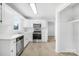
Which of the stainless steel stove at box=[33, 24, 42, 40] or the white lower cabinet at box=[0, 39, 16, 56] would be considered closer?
the white lower cabinet at box=[0, 39, 16, 56]

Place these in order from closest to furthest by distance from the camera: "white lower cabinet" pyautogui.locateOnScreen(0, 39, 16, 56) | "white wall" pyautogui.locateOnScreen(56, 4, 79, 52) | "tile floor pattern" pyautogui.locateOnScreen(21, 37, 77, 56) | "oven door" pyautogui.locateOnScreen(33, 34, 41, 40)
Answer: "white lower cabinet" pyautogui.locateOnScreen(0, 39, 16, 56) → "tile floor pattern" pyautogui.locateOnScreen(21, 37, 77, 56) → "white wall" pyautogui.locateOnScreen(56, 4, 79, 52) → "oven door" pyautogui.locateOnScreen(33, 34, 41, 40)

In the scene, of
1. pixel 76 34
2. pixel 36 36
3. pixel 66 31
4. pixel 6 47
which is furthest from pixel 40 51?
pixel 36 36

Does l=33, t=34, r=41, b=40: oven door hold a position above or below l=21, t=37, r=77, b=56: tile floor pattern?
above

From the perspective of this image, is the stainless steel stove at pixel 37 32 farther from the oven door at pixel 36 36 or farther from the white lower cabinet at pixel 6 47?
the white lower cabinet at pixel 6 47

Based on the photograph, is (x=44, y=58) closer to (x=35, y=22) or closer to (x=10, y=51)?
(x=10, y=51)

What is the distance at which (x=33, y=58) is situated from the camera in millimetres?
708

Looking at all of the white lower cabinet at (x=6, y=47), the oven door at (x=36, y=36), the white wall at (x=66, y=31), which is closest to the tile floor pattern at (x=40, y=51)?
the white wall at (x=66, y=31)

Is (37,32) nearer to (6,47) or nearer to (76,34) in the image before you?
(76,34)

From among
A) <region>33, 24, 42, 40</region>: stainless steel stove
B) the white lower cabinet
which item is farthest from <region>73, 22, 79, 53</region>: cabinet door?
<region>33, 24, 42, 40</region>: stainless steel stove

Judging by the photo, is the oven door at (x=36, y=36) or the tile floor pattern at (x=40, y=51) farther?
the oven door at (x=36, y=36)

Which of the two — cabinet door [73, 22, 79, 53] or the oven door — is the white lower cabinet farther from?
the oven door

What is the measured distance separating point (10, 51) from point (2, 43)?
0.32 meters

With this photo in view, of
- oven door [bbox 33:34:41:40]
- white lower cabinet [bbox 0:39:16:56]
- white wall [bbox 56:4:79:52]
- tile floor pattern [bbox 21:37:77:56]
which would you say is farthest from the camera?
oven door [bbox 33:34:41:40]

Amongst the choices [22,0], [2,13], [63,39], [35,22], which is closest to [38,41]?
[35,22]
